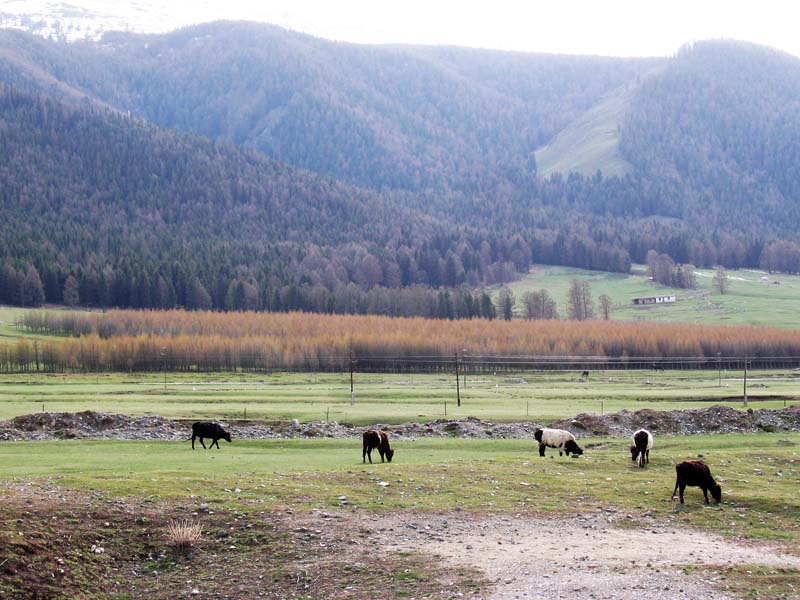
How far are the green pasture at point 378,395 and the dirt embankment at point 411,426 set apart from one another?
447 centimetres

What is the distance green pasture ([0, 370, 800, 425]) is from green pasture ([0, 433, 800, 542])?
17.2 meters

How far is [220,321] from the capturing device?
569 feet

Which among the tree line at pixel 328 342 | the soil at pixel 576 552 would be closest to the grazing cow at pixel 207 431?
the soil at pixel 576 552

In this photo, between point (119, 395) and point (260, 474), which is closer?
point (260, 474)

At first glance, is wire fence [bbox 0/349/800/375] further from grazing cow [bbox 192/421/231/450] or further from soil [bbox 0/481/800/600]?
soil [bbox 0/481/800/600]

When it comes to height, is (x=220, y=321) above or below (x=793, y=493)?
above

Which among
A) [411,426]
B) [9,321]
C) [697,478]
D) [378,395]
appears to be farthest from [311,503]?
[9,321]

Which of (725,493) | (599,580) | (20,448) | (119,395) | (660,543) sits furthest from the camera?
(119,395)

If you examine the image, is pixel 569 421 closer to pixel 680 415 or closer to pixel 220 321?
pixel 680 415

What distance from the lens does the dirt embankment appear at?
49906mm

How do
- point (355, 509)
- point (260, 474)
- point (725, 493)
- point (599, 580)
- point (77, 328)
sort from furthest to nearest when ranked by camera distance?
1. point (77, 328)
2. point (260, 474)
3. point (725, 493)
4. point (355, 509)
5. point (599, 580)

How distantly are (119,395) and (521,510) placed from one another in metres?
59.6

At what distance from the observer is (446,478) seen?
32.0 m

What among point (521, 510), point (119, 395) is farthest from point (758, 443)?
point (119, 395)
